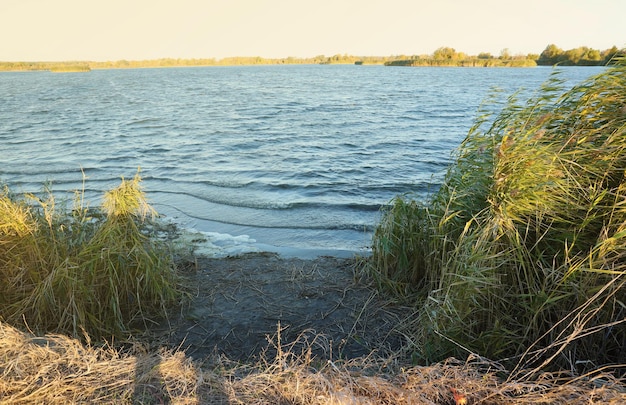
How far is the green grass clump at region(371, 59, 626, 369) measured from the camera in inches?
112

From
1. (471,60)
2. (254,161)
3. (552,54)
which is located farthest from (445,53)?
(254,161)

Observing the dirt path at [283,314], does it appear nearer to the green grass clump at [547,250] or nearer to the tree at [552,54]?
the green grass clump at [547,250]

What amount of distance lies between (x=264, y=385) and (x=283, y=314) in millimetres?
1798

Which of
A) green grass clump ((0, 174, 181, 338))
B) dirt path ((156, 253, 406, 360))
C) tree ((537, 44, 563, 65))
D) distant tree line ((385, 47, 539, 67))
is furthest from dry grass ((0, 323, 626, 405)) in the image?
distant tree line ((385, 47, 539, 67))

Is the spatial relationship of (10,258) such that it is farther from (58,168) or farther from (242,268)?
(58,168)

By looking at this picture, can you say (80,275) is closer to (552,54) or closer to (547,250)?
(547,250)

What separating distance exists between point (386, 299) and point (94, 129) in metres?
19.3

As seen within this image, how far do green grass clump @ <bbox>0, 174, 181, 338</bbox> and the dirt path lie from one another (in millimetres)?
448

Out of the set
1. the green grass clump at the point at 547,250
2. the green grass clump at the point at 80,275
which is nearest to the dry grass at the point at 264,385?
the green grass clump at the point at 547,250

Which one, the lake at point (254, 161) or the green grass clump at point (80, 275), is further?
the lake at point (254, 161)

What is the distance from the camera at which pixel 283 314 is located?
430 centimetres

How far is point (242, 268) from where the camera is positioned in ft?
18.2

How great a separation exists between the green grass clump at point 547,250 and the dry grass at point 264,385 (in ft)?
1.43

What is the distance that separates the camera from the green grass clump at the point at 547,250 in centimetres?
285
